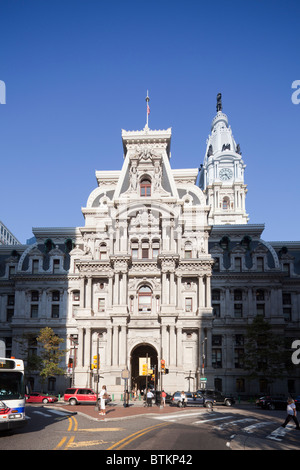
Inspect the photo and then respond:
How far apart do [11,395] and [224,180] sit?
125219 millimetres

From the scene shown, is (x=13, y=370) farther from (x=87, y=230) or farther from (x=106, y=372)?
(x=87, y=230)

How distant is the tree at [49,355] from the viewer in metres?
60.7

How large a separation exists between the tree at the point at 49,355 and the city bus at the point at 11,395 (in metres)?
40.2

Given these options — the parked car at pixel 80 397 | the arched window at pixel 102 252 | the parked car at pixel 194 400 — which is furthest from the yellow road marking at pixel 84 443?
the arched window at pixel 102 252

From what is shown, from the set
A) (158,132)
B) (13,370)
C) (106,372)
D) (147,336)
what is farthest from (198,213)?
(13,370)

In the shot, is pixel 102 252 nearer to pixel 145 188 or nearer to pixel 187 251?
pixel 145 188

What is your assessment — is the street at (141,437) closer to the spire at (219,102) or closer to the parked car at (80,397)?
the parked car at (80,397)

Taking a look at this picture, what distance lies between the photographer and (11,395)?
69.5ft

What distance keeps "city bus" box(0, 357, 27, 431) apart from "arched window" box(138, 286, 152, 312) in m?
40.5

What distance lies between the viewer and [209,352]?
59438mm

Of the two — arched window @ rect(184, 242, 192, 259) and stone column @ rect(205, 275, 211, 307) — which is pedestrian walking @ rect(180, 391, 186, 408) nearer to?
stone column @ rect(205, 275, 211, 307)

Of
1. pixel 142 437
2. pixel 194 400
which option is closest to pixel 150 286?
pixel 194 400

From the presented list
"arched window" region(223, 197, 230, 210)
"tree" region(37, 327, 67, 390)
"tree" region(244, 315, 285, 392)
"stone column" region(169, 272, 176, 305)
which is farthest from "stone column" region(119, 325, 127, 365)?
"arched window" region(223, 197, 230, 210)

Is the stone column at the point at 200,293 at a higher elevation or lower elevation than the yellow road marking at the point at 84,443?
higher
